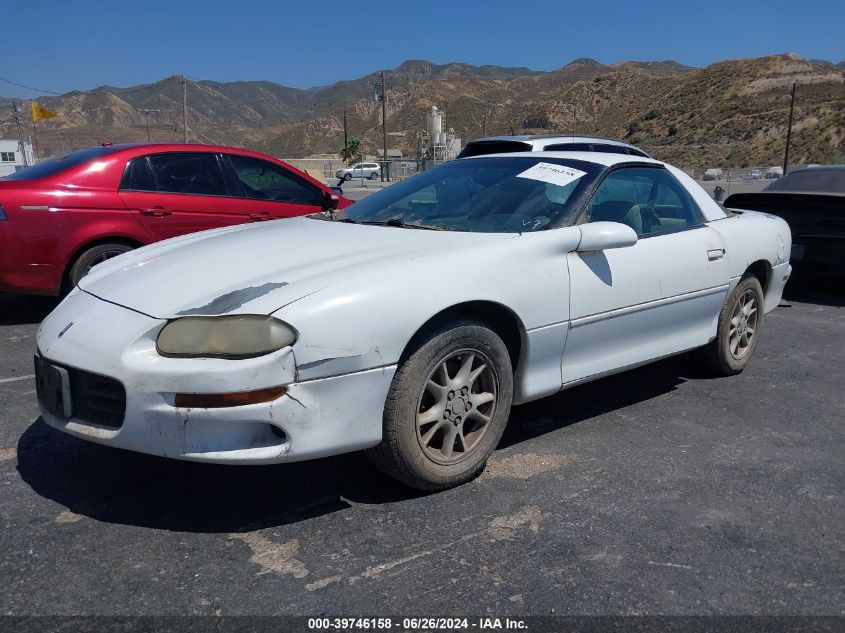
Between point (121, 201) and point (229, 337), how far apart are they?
390 centimetres

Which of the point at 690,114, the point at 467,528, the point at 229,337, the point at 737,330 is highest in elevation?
the point at 690,114

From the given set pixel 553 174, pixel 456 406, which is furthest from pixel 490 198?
pixel 456 406

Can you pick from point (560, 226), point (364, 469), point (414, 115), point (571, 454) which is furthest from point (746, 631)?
point (414, 115)

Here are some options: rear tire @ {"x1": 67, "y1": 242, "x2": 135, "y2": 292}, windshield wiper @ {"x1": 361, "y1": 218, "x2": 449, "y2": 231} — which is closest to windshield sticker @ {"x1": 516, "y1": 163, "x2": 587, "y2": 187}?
windshield wiper @ {"x1": 361, "y1": 218, "x2": 449, "y2": 231}

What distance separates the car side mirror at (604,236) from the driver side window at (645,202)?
0.17 m

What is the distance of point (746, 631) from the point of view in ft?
7.17

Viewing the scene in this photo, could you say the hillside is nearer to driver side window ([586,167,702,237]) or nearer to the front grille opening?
driver side window ([586,167,702,237])

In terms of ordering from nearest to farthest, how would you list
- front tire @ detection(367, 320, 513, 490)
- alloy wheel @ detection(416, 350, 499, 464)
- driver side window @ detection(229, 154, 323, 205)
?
front tire @ detection(367, 320, 513, 490) → alloy wheel @ detection(416, 350, 499, 464) → driver side window @ detection(229, 154, 323, 205)

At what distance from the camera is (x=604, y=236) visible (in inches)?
136

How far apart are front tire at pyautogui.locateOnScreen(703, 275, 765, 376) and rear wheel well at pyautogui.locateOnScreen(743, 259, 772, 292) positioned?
0.20 ft

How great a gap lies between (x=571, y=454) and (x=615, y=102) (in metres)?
102

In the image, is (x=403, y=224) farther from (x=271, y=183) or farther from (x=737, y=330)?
(x=271, y=183)

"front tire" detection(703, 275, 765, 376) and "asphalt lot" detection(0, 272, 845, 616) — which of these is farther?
"front tire" detection(703, 275, 765, 376)

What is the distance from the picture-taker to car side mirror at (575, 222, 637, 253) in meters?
3.43
